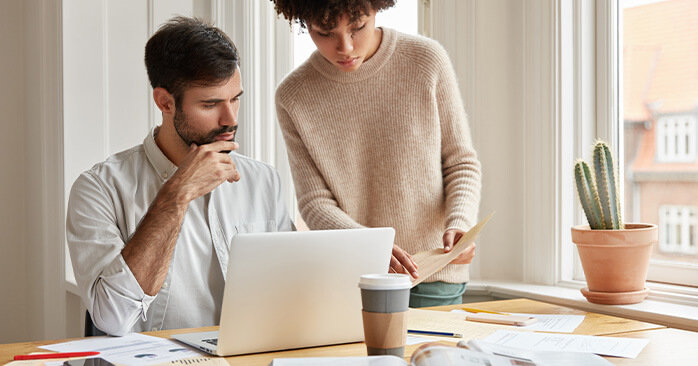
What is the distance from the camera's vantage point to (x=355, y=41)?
182 centimetres

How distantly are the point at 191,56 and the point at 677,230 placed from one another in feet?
4.71

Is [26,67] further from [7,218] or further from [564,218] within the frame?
[564,218]

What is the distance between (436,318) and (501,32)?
125 cm

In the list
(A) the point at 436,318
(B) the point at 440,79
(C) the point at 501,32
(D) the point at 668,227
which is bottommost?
(A) the point at 436,318

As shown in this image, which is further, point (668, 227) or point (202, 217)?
point (668, 227)

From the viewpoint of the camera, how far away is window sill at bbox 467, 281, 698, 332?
1.75 metres

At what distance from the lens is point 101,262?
59.4 inches

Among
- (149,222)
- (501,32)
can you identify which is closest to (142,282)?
(149,222)

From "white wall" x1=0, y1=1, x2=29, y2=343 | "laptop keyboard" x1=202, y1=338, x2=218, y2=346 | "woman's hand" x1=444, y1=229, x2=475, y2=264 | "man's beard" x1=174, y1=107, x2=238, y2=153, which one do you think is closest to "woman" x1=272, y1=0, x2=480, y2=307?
"woman's hand" x1=444, y1=229, x2=475, y2=264

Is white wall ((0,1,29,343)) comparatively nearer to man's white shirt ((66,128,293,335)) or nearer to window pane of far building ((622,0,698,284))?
man's white shirt ((66,128,293,335))

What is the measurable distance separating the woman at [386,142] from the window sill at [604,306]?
33cm

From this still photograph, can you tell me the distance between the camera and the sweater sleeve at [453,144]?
1.85m

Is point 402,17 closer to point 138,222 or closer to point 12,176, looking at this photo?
point 138,222

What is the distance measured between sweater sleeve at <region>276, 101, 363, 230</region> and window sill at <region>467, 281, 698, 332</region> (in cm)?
65
